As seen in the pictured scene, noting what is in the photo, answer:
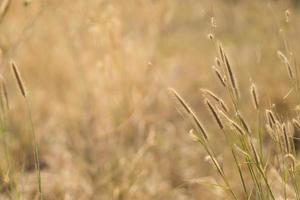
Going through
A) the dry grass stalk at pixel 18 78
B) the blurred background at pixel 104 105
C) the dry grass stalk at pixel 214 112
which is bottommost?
the blurred background at pixel 104 105

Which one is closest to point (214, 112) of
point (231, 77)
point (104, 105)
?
point (231, 77)

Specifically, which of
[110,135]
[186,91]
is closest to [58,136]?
[110,135]

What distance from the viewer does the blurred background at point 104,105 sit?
2.46 meters

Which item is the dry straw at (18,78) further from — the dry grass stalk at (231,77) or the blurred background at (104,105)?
the blurred background at (104,105)

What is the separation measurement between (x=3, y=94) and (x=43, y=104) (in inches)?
79.1

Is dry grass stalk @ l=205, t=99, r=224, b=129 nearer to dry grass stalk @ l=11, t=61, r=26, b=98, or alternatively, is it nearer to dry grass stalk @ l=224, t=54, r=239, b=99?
dry grass stalk @ l=224, t=54, r=239, b=99

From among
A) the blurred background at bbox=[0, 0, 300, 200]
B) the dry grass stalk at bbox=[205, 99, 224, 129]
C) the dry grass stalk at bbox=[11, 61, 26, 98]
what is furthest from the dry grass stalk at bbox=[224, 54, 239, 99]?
the blurred background at bbox=[0, 0, 300, 200]

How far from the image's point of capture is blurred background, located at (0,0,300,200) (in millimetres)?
2460

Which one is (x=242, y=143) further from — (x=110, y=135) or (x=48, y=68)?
(x=48, y=68)

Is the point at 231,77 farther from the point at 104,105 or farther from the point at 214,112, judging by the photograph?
the point at 104,105

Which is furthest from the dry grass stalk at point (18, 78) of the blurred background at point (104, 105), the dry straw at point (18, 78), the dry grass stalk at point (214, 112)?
the blurred background at point (104, 105)

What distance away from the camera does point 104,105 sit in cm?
308

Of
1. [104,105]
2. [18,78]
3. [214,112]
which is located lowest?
[104,105]

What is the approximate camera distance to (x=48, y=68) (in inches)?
143
